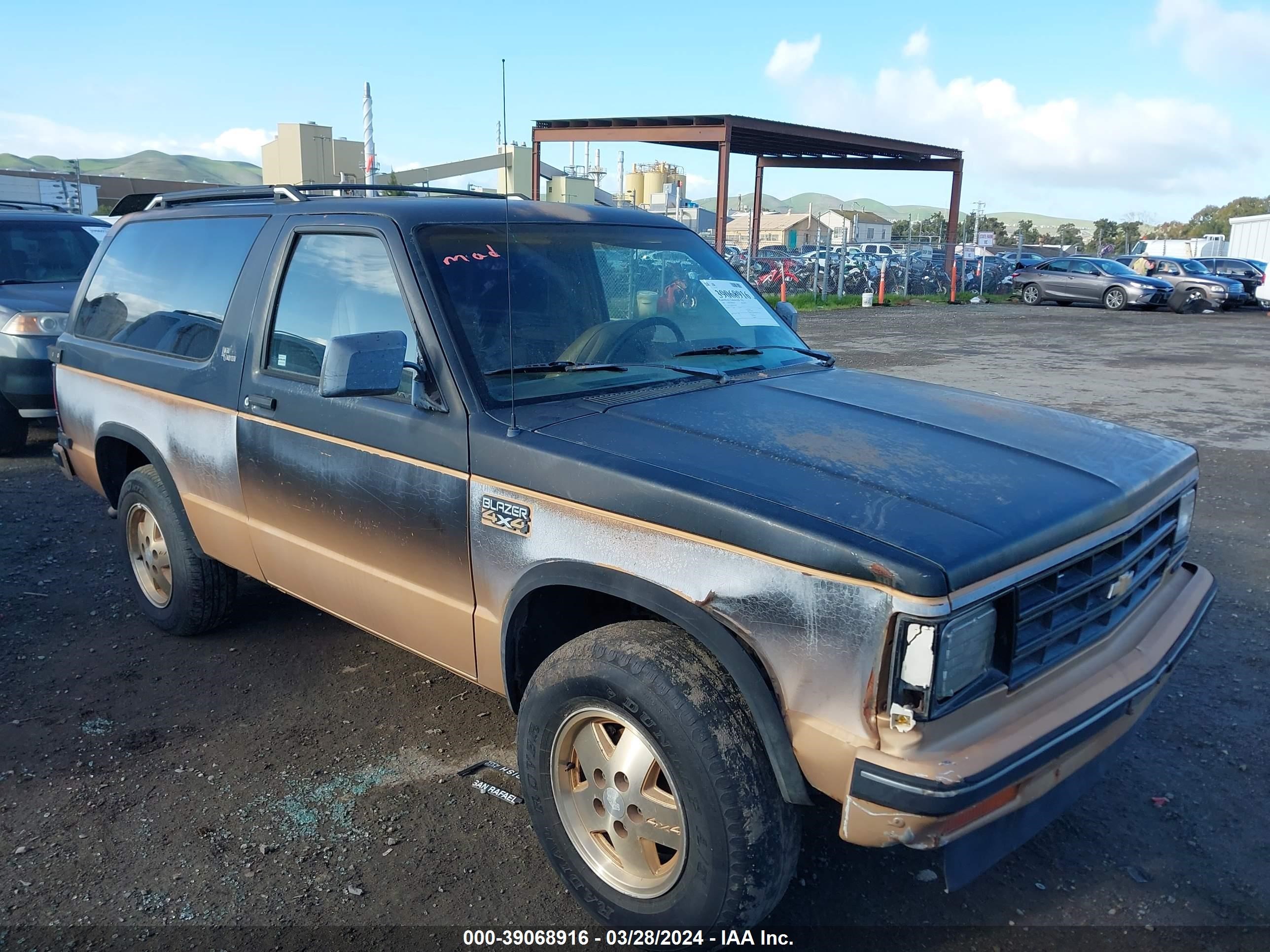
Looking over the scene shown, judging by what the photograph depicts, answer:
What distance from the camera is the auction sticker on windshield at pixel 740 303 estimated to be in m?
3.95

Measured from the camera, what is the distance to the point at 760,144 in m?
26.5

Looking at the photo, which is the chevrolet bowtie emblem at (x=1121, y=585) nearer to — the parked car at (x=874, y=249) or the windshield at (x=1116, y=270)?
the windshield at (x=1116, y=270)

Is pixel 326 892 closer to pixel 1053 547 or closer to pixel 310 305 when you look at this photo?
pixel 310 305

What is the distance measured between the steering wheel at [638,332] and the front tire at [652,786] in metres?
1.09

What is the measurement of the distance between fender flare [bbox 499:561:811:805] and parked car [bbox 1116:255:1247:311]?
28278mm

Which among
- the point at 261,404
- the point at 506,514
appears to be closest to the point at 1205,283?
the point at 261,404

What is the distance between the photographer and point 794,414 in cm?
305

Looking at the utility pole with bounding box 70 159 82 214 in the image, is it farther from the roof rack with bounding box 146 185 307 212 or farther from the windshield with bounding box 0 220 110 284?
the roof rack with bounding box 146 185 307 212

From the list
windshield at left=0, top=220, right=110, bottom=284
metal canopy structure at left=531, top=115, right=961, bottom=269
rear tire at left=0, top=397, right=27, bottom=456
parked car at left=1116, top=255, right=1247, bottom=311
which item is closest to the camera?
rear tire at left=0, top=397, right=27, bottom=456

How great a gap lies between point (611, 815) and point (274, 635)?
8.61 feet

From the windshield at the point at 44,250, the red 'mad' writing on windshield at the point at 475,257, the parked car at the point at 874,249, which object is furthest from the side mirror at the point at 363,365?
the parked car at the point at 874,249

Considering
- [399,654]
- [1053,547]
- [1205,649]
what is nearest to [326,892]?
[399,654]

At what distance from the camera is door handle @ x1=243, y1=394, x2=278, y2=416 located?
11.8ft

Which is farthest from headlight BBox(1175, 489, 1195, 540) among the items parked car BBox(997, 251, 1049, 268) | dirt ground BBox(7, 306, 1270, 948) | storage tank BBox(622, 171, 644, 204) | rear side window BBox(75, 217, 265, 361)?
storage tank BBox(622, 171, 644, 204)
